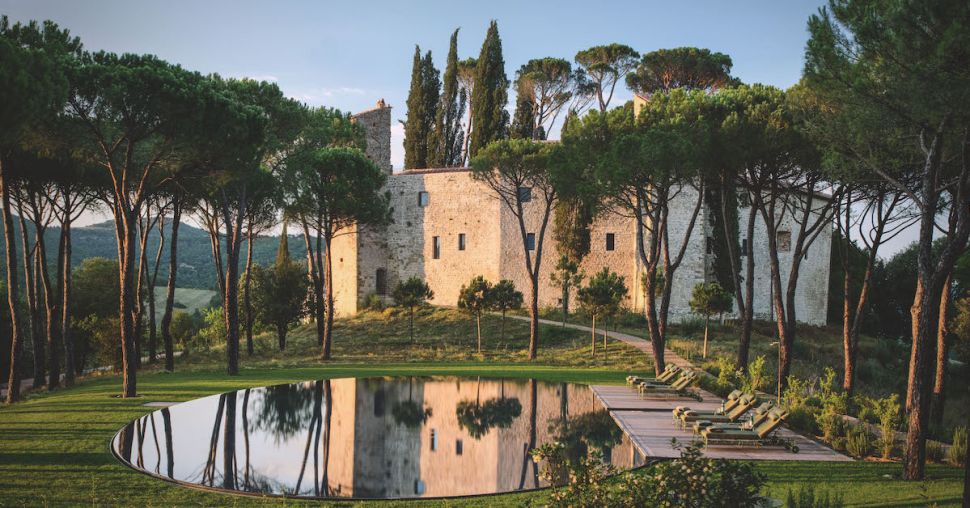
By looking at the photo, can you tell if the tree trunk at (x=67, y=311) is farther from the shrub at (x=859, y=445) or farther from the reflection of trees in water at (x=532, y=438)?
the shrub at (x=859, y=445)

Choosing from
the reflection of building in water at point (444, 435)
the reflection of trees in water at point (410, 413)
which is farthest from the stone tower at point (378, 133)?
the reflection of trees in water at point (410, 413)

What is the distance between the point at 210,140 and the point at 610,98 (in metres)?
27.2

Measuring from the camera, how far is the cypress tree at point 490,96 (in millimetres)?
34031

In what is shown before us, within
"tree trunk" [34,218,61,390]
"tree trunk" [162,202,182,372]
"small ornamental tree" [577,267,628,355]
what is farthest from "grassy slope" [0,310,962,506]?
"small ornamental tree" [577,267,628,355]

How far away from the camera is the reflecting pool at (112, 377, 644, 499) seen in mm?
7629

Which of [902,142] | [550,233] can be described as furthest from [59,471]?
[550,233]

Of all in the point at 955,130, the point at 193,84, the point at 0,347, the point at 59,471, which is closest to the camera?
the point at 59,471

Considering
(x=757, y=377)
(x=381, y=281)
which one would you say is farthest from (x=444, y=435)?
(x=381, y=281)

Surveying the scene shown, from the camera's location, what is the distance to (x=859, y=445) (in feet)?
29.0

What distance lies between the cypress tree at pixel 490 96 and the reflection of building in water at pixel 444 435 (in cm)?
2004

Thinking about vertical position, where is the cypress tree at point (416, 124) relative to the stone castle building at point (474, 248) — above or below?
above

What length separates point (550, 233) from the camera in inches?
1261

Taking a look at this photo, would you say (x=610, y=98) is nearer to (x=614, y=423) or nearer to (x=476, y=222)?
(x=476, y=222)

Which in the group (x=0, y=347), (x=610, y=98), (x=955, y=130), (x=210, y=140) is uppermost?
(x=610, y=98)
